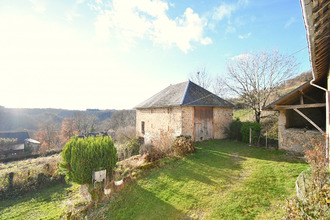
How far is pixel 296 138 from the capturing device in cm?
861

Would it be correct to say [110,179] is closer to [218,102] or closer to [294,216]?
[294,216]

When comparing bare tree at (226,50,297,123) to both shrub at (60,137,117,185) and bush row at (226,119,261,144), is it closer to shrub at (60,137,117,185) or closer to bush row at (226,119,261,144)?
bush row at (226,119,261,144)

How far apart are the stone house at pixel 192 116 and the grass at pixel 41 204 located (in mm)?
6970

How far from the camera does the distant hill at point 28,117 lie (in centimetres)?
4410

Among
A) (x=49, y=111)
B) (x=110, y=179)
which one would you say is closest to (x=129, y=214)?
(x=110, y=179)

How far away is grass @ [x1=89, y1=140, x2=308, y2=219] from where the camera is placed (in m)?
4.36

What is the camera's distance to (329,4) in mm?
2461

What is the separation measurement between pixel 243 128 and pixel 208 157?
4717 mm

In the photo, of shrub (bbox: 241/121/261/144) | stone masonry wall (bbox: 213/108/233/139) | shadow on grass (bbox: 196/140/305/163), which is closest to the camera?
shadow on grass (bbox: 196/140/305/163)

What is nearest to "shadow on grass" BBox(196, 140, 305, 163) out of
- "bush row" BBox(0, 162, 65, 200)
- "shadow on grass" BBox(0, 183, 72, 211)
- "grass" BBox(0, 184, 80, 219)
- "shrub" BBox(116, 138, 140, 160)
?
"shrub" BBox(116, 138, 140, 160)

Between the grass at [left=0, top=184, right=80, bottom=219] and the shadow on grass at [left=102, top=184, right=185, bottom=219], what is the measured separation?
257 centimetres

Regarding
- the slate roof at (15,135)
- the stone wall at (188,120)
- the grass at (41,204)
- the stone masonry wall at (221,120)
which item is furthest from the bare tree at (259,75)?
the slate roof at (15,135)

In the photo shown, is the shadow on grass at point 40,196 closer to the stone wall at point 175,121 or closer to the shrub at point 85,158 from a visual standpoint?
Answer: the shrub at point 85,158

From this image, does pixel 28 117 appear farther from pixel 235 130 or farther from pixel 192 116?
pixel 235 130
